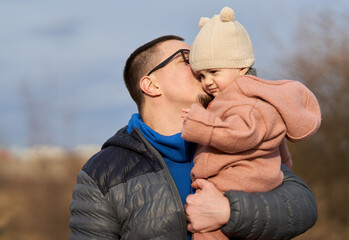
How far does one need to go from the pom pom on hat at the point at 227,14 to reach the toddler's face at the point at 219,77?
262mm

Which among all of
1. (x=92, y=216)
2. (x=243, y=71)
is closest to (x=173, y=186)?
(x=92, y=216)

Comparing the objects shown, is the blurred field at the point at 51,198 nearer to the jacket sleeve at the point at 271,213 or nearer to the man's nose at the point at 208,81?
the man's nose at the point at 208,81

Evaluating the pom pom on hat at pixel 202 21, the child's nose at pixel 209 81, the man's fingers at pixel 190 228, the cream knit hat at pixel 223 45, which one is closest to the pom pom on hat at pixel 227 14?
the cream knit hat at pixel 223 45

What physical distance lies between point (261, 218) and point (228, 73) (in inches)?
27.4

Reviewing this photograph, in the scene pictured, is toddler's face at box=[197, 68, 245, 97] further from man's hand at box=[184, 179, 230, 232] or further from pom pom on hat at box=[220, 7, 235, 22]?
man's hand at box=[184, 179, 230, 232]

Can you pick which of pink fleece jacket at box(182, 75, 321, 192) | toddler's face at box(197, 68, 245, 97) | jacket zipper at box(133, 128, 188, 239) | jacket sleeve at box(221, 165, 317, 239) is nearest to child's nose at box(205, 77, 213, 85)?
toddler's face at box(197, 68, 245, 97)

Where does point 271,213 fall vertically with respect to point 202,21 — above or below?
below

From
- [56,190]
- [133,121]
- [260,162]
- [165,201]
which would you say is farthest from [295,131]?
[56,190]

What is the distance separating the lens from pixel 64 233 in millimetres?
8016

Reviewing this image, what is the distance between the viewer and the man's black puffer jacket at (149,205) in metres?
2.39

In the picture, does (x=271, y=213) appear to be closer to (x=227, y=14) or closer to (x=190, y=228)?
(x=190, y=228)

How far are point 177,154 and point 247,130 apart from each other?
0.53 meters

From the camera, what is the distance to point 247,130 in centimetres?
228

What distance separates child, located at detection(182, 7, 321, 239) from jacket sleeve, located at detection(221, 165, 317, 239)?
6 cm
